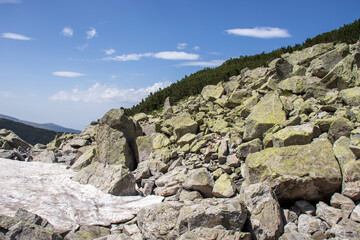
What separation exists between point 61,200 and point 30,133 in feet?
230

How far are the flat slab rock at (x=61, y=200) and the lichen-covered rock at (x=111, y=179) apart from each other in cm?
35

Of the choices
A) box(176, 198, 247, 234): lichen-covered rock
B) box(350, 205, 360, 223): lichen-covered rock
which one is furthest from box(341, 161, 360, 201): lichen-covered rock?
box(176, 198, 247, 234): lichen-covered rock

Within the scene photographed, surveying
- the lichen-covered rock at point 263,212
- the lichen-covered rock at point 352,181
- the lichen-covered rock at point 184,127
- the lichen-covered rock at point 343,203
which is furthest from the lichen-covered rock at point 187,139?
the lichen-covered rock at point 352,181

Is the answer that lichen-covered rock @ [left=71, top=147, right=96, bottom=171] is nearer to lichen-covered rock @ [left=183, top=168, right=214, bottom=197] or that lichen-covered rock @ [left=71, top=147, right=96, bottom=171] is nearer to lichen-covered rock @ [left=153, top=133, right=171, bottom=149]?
lichen-covered rock @ [left=153, top=133, right=171, bottom=149]

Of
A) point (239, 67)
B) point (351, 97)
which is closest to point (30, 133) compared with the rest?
point (239, 67)

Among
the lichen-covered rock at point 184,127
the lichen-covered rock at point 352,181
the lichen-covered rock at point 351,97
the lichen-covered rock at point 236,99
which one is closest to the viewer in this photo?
the lichen-covered rock at point 352,181

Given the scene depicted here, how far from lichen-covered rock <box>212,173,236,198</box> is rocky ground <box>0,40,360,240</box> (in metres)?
0.04

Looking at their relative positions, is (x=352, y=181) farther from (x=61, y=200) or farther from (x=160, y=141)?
(x=61, y=200)

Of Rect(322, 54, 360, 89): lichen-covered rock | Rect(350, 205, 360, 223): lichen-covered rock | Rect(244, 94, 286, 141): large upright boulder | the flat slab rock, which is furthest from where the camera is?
Rect(322, 54, 360, 89): lichen-covered rock

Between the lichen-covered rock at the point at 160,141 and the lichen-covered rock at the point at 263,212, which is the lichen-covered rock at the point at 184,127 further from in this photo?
the lichen-covered rock at the point at 263,212

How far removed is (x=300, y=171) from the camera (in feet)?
27.6

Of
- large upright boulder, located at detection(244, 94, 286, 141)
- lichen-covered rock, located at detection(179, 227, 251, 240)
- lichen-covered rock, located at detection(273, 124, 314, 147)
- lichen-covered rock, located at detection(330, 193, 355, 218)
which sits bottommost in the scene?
lichen-covered rock, located at detection(179, 227, 251, 240)

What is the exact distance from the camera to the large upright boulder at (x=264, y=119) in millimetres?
11594

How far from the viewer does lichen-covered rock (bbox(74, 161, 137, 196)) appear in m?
12.2
